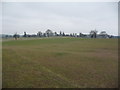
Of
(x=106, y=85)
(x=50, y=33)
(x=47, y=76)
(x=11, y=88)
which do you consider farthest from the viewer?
(x=50, y=33)

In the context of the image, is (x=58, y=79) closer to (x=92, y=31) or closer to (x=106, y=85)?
(x=106, y=85)

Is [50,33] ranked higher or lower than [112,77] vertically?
higher

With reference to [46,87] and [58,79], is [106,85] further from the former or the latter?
[46,87]

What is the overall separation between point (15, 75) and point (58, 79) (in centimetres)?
187

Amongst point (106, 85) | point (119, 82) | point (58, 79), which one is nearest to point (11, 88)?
point (58, 79)

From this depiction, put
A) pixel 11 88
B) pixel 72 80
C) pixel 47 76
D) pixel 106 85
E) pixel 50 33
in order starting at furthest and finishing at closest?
pixel 50 33, pixel 47 76, pixel 72 80, pixel 106 85, pixel 11 88

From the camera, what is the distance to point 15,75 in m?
6.03

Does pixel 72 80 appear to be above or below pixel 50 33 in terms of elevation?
below

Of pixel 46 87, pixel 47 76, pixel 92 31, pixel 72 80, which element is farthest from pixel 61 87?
pixel 92 31

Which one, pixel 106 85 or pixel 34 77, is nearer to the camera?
pixel 106 85

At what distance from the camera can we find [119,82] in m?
5.41

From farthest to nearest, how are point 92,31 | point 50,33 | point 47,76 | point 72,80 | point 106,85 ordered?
1. point 50,33
2. point 92,31
3. point 47,76
4. point 72,80
5. point 106,85

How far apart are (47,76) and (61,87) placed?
134 centimetres

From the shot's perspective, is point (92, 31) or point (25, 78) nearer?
point (25, 78)
